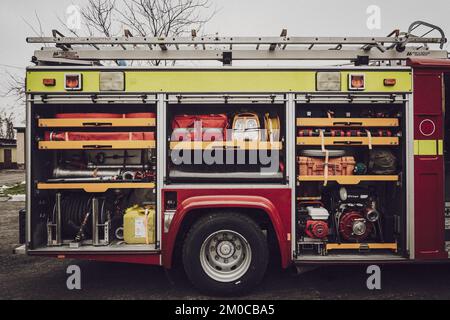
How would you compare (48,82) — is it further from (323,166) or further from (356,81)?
(356,81)

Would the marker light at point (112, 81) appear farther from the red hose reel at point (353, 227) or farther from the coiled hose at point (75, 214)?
the red hose reel at point (353, 227)

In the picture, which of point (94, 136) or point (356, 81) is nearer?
point (356, 81)

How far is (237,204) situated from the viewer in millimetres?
4277

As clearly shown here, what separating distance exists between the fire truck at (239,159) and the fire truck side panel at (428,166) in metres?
0.01

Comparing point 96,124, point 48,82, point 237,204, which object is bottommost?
point 237,204

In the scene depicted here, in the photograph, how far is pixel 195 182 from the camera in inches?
176

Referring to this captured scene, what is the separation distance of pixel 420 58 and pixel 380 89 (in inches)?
26.4

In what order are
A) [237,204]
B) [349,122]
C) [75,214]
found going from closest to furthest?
[237,204], [349,122], [75,214]

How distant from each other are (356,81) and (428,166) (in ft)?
4.31

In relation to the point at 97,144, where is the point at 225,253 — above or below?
below

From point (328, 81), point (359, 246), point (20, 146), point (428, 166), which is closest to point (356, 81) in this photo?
point (328, 81)

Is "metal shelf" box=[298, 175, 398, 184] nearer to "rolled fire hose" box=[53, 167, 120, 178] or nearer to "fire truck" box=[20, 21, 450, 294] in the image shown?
"fire truck" box=[20, 21, 450, 294]

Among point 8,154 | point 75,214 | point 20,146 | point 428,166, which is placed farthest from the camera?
point 8,154
